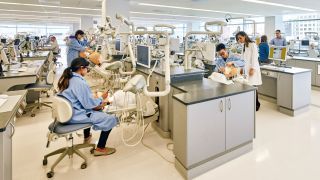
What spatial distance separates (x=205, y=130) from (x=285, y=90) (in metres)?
2.42

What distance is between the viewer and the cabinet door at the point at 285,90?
3.93 metres

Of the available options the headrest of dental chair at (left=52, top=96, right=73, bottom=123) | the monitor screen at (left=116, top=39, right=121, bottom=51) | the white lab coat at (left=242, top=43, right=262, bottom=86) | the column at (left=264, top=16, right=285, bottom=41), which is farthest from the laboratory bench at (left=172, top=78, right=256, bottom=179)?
the column at (left=264, top=16, right=285, bottom=41)

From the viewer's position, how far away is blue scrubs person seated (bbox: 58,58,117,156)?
2328 mm

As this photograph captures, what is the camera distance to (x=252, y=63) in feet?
12.5

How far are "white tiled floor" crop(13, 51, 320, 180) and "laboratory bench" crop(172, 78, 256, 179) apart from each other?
124mm

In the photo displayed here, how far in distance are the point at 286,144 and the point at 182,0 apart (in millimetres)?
5861

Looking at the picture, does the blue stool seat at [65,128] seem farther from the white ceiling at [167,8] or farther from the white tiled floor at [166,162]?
the white ceiling at [167,8]

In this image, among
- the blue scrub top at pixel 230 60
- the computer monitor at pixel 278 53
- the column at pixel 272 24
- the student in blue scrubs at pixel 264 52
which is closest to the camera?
the blue scrub top at pixel 230 60

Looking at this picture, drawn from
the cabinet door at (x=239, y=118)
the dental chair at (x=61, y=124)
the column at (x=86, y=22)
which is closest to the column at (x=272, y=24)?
the column at (x=86, y=22)

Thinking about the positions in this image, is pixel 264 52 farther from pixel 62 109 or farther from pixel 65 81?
pixel 62 109

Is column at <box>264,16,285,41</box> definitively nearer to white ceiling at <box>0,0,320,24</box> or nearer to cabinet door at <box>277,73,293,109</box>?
white ceiling at <box>0,0,320,24</box>

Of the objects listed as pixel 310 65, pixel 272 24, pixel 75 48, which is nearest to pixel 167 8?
pixel 75 48

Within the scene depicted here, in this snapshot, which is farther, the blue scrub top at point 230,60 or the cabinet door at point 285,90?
the cabinet door at point 285,90

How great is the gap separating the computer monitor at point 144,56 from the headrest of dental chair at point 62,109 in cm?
132
